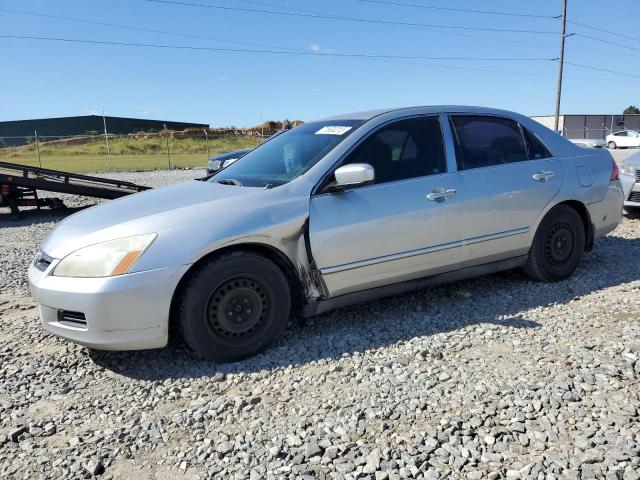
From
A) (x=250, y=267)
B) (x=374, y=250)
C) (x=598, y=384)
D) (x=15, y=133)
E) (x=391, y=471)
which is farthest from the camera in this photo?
(x=15, y=133)

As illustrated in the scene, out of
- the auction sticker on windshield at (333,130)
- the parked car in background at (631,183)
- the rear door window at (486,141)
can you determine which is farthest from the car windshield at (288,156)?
the parked car in background at (631,183)

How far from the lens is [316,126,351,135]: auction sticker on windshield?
4039mm

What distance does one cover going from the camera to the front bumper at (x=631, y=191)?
770 cm

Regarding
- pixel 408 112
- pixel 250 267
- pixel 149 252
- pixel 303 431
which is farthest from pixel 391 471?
pixel 408 112

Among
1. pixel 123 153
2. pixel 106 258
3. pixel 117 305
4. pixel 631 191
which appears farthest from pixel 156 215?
pixel 123 153

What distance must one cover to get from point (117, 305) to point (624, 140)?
37727mm

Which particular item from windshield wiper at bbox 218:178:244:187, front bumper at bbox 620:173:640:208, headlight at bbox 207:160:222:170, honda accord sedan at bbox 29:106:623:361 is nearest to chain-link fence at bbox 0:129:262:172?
headlight at bbox 207:160:222:170

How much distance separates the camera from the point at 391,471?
2293 mm

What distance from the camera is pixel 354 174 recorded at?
349 cm

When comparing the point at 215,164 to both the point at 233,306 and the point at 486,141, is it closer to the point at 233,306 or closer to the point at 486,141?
the point at 486,141

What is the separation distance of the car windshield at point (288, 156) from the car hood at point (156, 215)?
0.23 metres

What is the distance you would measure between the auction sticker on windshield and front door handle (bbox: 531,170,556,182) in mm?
1786

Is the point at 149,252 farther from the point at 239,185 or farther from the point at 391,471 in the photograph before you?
the point at 391,471

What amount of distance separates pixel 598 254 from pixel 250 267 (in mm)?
4556
